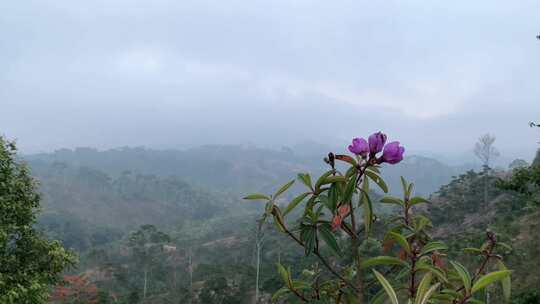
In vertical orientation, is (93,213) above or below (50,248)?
below

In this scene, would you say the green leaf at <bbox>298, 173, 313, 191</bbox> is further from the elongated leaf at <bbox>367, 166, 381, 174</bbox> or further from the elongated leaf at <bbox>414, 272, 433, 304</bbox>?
the elongated leaf at <bbox>414, 272, 433, 304</bbox>

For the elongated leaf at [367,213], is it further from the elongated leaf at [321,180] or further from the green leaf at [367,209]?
the elongated leaf at [321,180]

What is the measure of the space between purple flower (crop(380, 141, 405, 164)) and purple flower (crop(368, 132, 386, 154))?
0.03m

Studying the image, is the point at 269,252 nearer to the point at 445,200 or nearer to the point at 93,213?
the point at 445,200

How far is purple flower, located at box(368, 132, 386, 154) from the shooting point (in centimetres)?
192

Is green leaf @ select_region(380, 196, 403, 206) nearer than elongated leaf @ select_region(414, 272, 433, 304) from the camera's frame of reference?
No

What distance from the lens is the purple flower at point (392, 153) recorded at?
1.92 meters

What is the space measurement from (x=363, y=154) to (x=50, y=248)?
8343 millimetres

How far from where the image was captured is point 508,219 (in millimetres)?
28453

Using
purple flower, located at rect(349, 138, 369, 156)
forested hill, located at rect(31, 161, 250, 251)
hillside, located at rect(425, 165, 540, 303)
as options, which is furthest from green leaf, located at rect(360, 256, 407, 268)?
forested hill, located at rect(31, 161, 250, 251)

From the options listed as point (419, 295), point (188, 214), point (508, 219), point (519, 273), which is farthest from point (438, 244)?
point (188, 214)

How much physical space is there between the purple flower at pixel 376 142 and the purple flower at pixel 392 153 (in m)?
0.03

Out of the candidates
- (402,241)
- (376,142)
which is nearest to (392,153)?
(376,142)

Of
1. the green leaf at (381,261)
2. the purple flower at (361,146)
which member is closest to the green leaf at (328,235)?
the green leaf at (381,261)
